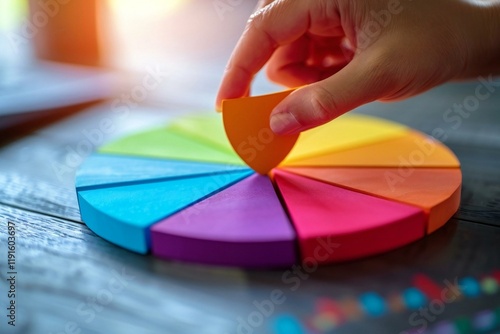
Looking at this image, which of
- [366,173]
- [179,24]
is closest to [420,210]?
[366,173]

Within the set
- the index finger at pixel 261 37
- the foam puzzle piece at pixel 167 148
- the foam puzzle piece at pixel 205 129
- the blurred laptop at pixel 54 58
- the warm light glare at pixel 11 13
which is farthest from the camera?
the warm light glare at pixel 11 13

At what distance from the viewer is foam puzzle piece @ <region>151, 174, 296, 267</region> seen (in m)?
0.88

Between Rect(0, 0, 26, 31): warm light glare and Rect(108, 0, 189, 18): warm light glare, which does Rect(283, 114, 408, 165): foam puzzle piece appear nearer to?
Rect(0, 0, 26, 31): warm light glare

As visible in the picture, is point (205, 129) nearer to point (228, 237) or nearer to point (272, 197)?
point (272, 197)

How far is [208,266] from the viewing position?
0.90 meters

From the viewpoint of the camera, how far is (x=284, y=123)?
3.54 ft

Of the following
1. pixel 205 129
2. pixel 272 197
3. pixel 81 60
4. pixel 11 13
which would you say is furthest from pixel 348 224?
pixel 11 13

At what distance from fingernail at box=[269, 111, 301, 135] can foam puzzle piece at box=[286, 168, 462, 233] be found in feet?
0.54

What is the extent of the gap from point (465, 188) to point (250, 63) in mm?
648

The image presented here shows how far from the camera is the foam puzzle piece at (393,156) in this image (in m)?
1.26

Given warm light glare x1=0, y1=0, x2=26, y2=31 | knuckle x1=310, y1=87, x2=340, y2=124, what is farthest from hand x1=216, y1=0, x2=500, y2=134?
warm light glare x1=0, y1=0, x2=26, y2=31

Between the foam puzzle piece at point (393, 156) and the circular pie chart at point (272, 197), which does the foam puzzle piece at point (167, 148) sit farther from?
the foam puzzle piece at point (393, 156)

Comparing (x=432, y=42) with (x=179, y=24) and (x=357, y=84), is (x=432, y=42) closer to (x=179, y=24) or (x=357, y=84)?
(x=357, y=84)

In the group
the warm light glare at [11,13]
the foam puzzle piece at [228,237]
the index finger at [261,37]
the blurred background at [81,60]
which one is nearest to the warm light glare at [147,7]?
the blurred background at [81,60]
